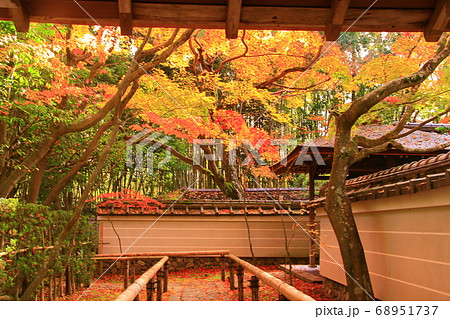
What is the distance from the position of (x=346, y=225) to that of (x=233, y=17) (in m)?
3.06

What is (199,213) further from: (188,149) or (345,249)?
(345,249)

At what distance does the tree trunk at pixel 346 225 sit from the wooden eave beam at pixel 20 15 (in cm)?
364

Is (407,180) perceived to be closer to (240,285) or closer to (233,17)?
(240,285)

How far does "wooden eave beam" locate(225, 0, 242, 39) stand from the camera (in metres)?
2.75

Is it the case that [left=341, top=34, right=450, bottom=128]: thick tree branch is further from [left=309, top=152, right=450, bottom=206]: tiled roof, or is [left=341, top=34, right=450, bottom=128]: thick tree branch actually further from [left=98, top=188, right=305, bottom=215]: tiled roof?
[left=98, top=188, right=305, bottom=215]: tiled roof

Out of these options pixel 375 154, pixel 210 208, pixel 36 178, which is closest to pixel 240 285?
pixel 375 154

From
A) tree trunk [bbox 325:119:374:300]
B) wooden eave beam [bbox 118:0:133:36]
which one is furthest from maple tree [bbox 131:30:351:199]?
wooden eave beam [bbox 118:0:133:36]

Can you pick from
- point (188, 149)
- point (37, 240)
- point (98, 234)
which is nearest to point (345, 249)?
point (37, 240)

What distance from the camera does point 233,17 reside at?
112 inches

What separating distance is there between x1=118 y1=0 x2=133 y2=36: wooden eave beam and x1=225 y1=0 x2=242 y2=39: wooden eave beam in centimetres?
64

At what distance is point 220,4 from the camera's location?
2867mm

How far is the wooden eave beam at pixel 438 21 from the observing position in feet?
9.05
